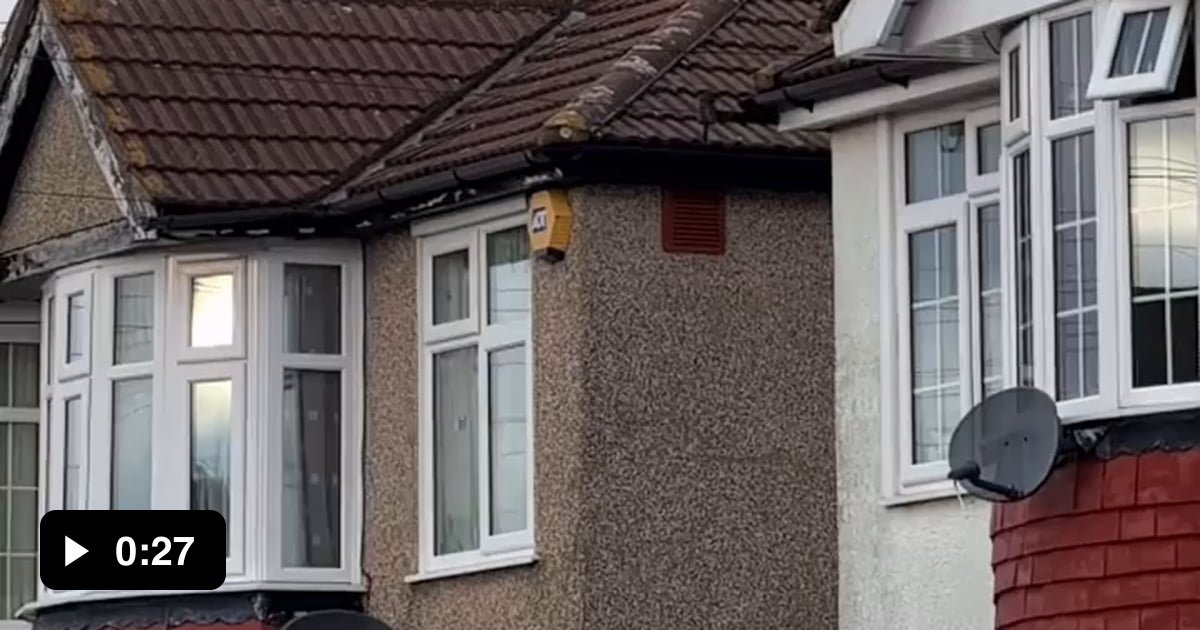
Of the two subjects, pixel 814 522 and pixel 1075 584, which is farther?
pixel 814 522

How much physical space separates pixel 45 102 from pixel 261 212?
2.45 meters

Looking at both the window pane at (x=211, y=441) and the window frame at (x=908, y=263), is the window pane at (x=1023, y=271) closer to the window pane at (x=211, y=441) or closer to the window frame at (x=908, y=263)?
the window frame at (x=908, y=263)

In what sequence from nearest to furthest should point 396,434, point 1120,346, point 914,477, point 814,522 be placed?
point 1120,346, point 914,477, point 814,522, point 396,434

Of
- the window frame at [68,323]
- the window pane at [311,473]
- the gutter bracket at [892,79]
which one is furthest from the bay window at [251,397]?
the gutter bracket at [892,79]

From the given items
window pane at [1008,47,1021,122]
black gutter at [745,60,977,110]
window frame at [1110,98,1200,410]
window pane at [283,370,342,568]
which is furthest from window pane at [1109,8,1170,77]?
window pane at [283,370,342,568]

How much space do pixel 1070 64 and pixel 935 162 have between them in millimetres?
2788

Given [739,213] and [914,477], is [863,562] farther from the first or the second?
[739,213]

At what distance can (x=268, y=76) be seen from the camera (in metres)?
23.9

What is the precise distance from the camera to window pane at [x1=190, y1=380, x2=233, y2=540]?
75.8 ft

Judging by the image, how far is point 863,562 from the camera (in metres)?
19.2

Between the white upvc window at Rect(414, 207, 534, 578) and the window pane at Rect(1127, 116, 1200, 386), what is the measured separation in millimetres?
6007

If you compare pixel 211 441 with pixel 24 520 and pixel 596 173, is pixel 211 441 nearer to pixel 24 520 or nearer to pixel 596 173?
pixel 596 173

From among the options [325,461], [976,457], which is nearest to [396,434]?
[325,461]

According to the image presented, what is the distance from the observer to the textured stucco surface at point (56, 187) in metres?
23.6
